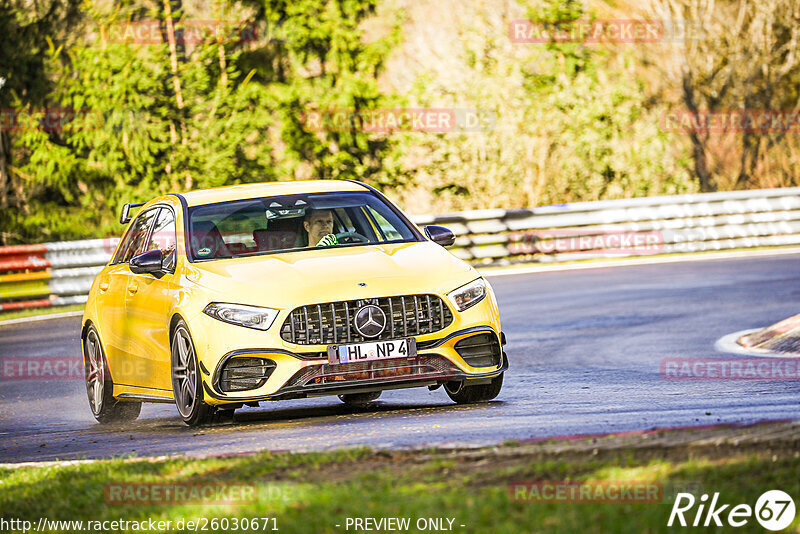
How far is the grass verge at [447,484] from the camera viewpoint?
5.29 metres

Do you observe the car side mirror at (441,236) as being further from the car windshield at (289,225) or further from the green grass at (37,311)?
the green grass at (37,311)

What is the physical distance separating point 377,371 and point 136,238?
3345 millimetres

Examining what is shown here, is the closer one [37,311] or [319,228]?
[319,228]

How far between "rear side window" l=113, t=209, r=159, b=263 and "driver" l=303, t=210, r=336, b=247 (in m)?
1.52

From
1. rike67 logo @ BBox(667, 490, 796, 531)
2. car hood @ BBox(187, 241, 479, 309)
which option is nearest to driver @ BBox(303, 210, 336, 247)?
car hood @ BBox(187, 241, 479, 309)

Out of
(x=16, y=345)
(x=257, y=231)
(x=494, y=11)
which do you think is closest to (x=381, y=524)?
(x=257, y=231)

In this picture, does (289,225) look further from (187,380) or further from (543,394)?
(543,394)

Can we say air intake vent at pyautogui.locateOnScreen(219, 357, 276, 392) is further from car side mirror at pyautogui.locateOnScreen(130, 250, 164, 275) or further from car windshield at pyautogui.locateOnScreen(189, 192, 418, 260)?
car side mirror at pyautogui.locateOnScreen(130, 250, 164, 275)

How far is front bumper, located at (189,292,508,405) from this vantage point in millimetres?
9070

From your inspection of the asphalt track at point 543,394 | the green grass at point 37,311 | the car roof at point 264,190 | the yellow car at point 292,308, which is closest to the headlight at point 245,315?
the yellow car at point 292,308

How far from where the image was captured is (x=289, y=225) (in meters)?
10.5

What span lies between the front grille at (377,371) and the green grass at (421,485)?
6.39ft

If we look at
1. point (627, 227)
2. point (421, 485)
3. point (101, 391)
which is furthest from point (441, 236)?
point (627, 227)

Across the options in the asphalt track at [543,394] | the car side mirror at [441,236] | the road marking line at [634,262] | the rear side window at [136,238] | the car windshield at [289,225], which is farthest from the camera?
the road marking line at [634,262]
